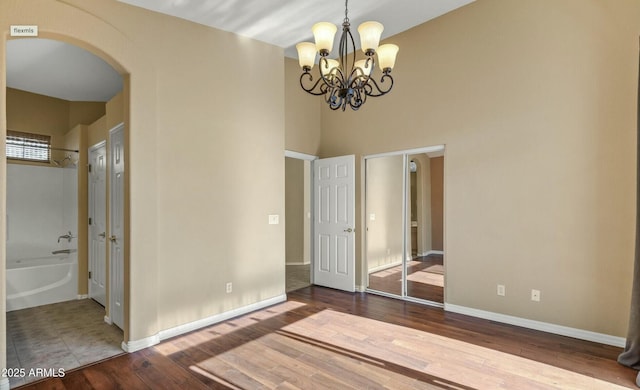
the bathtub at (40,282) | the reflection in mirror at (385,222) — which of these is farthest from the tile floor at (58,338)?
the reflection in mirror at (385,222)

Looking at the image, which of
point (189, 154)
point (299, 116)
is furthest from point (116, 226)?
point (299, 116)

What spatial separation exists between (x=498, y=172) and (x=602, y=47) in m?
1.47

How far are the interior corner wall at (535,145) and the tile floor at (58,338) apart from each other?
3.89 m

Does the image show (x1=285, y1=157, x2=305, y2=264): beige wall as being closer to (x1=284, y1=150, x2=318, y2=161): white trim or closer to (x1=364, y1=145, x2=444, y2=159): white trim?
(x1=284, y1=150, x2=318, y2=161): white trim

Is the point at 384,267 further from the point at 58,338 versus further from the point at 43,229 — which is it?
the point at 43,229

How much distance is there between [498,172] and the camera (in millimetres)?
3713

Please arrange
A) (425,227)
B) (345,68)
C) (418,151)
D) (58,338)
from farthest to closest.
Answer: (425,227) < (418,151) < (58,338) < (345,68)

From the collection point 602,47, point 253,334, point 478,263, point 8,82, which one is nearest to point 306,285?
point 253,334

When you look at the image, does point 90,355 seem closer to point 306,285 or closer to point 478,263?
point 306,285

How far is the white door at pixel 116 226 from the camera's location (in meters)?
3.35

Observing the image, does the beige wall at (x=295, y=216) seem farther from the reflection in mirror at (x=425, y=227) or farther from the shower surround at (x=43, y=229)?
the shower surround at (x=43, y=229)

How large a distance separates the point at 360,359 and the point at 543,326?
2.10 meters

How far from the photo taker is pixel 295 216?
23.6 feet

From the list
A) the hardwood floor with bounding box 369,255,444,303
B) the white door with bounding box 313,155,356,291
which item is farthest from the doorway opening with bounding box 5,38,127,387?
the hardwood floor with bounding box 369,255,444,303
